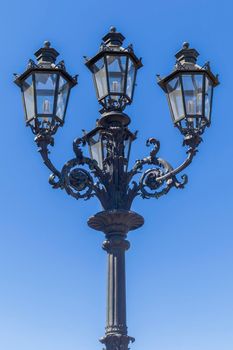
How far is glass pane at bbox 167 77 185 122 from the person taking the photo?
32.9 feet

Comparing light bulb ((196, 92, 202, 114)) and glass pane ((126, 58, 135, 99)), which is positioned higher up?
glass pane ((126, 58, 135, 99))

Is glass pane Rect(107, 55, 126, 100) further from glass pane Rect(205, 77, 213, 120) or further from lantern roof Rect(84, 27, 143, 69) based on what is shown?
glass pane Rect(205, 77, 213, 120)

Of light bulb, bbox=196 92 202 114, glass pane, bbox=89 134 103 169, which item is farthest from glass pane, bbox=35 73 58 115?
light bulb, bbox=196 92 202 114

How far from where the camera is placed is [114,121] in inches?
393

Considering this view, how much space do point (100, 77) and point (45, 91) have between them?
25.9 inches

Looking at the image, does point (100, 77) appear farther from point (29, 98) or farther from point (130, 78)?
point (29, 98)

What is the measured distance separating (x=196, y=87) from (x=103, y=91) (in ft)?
3.51

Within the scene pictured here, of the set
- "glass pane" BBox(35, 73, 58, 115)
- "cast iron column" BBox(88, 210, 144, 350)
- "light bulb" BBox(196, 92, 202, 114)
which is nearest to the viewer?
"cast iron column" BBox(88, 210, 144, 350)

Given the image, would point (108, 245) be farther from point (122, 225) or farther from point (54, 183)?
point (54, 183)

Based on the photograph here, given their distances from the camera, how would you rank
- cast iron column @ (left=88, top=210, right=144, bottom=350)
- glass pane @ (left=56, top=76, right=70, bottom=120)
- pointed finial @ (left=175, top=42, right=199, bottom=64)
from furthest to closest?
pointed finial @ (left=175, top=42, right=199, bottom=64) < glass pane @ (left=56, top=76, right=70, bottom=120) < cast iron column @ (left=88, top=210, right=144, bottom=350)

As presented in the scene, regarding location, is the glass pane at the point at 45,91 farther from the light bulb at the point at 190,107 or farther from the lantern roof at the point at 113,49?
the light bulb at the point at 190,107

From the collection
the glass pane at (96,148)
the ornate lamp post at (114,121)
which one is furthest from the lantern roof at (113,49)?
the glass pane at (96,148)

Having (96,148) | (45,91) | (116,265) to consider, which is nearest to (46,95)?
(45,91)

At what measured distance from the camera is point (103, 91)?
385 inches
